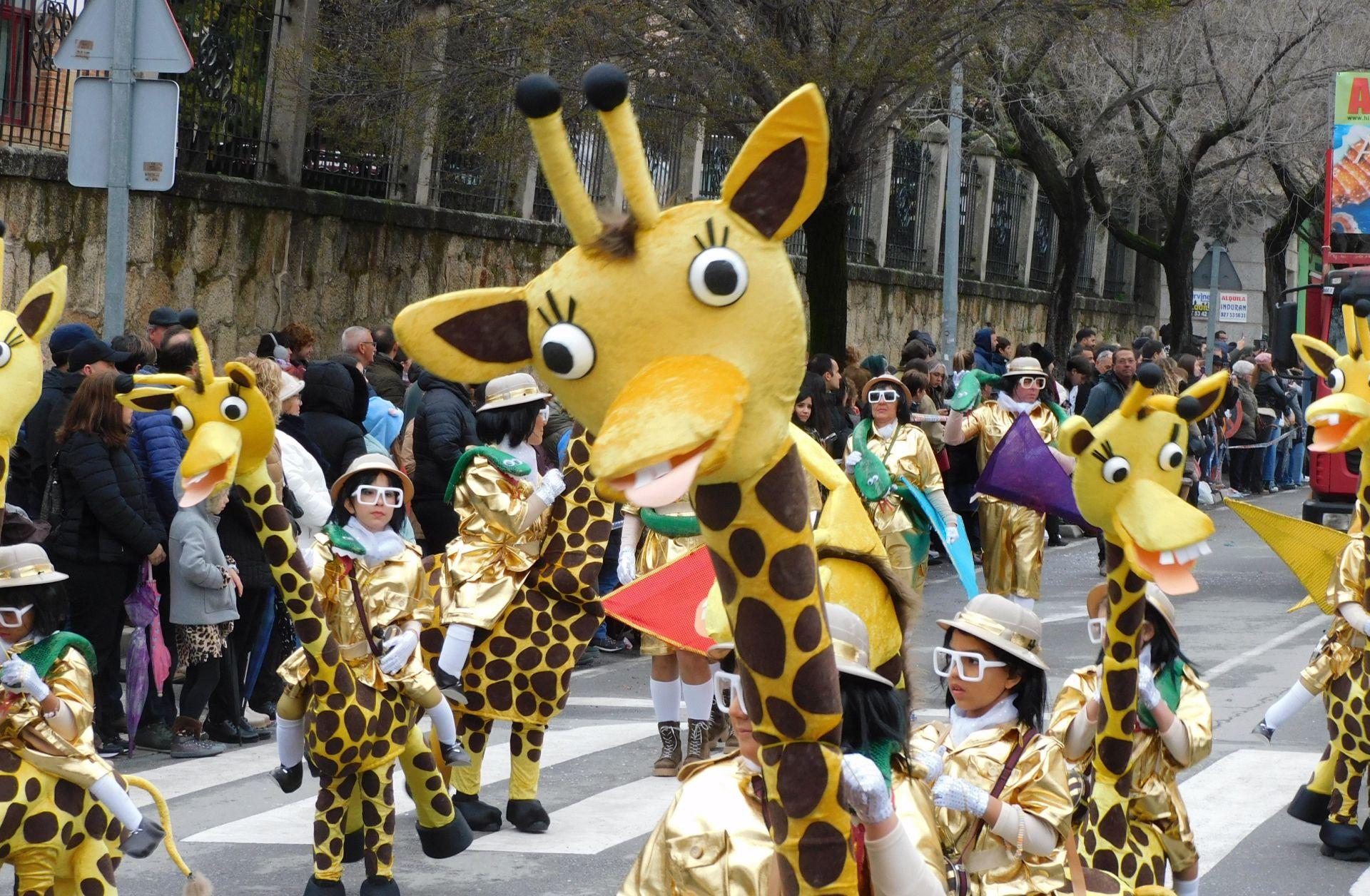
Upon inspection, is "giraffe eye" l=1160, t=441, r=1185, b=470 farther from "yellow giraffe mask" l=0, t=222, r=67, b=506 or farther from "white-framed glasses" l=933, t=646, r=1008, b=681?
"yellow giraffe mask" l=0, t=222, r=67, b=506

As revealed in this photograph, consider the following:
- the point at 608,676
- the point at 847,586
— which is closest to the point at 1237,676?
the point at 608,676

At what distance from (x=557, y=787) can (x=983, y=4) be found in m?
8.58

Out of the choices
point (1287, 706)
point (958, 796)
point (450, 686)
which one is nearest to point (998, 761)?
point (958, 796)

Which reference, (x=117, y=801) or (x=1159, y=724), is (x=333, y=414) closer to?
(x=117, y=801)

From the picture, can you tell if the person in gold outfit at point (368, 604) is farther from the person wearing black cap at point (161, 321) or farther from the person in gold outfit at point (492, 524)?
the person wearing black cap at point (161, 321)

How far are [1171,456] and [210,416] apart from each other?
8.59ft

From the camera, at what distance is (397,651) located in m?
6.59

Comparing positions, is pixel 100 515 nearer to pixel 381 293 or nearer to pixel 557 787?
pixel 557 787

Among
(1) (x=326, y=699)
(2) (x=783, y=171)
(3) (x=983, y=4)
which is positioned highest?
(3) (x=983, y=4)

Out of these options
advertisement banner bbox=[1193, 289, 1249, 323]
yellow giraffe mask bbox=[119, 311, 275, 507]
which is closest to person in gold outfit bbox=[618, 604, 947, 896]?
yellow giraffe mask bbox=[119, 311, 275, 507]

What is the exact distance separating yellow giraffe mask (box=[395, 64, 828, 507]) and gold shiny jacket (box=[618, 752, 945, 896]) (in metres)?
0.98

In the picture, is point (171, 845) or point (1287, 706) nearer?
point (171, 845)

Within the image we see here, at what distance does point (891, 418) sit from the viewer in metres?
11.8

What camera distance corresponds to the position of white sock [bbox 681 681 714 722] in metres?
8.80
